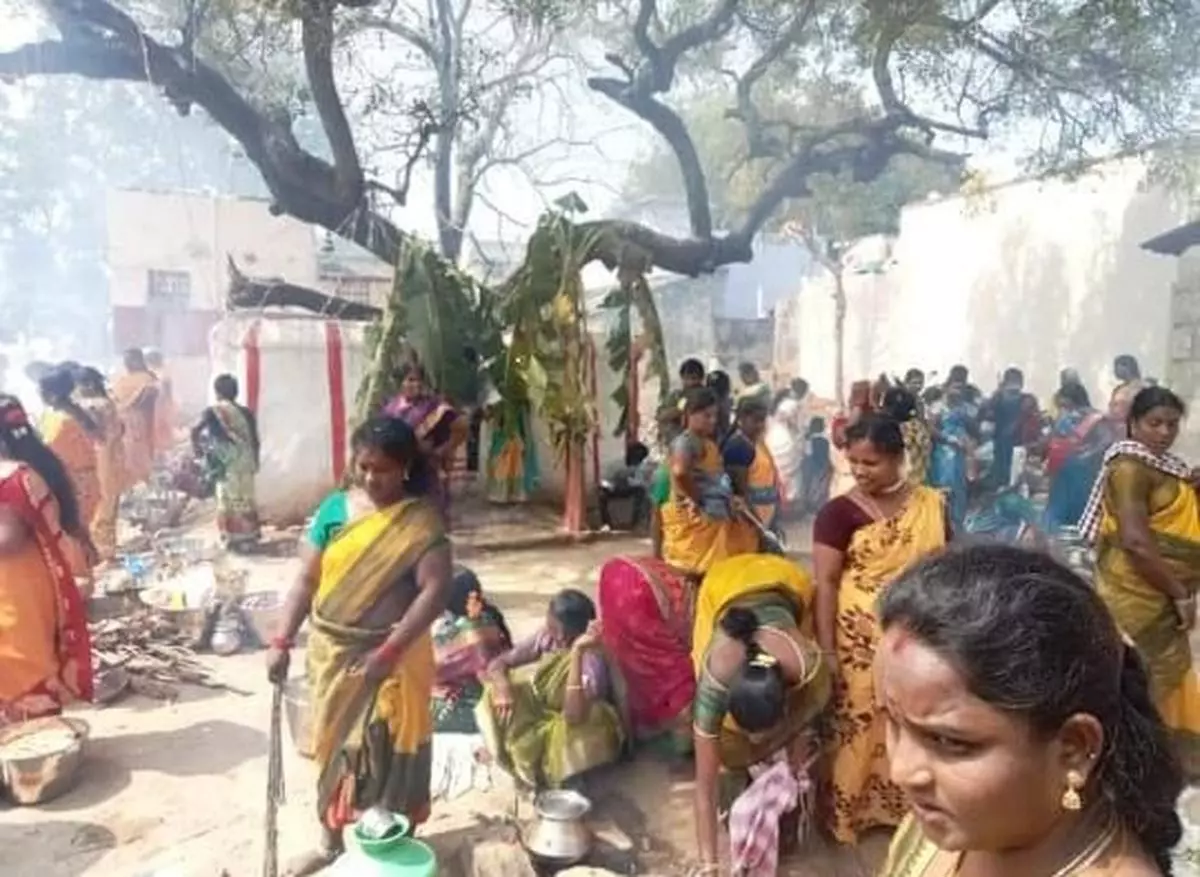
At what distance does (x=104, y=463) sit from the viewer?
7504 millimetres

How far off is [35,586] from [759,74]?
7.69 metres

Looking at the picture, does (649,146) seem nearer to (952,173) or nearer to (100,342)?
(952,173)

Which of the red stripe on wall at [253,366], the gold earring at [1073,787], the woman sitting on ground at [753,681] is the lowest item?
the woman sitting on ground at [753,681]

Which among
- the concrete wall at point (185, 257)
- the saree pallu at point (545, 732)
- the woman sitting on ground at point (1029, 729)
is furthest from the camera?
the concrete wall at point (185, 257)

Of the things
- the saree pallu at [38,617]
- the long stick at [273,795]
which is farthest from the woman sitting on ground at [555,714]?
the saree pallu at [38,617]

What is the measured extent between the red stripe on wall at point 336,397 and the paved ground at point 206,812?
156 inches

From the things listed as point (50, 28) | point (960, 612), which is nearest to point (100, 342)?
point (50, 28)

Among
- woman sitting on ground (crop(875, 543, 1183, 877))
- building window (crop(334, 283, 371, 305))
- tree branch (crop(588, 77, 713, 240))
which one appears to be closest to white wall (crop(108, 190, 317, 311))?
building window (crop(334, 283, 371, 305))

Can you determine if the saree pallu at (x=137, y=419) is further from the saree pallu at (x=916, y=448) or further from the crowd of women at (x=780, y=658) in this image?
the saree pallu at (x=916, y=448)

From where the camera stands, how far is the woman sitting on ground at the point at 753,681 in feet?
9.47

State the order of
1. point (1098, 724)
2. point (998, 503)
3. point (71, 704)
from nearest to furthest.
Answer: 1. point (1098, 724)
2. point (71, 704)
3. point (998, 503)

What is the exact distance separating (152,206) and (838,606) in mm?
14837

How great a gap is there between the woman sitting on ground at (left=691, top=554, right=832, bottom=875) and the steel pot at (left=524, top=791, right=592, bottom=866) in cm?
43

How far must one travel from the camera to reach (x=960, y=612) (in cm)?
100
